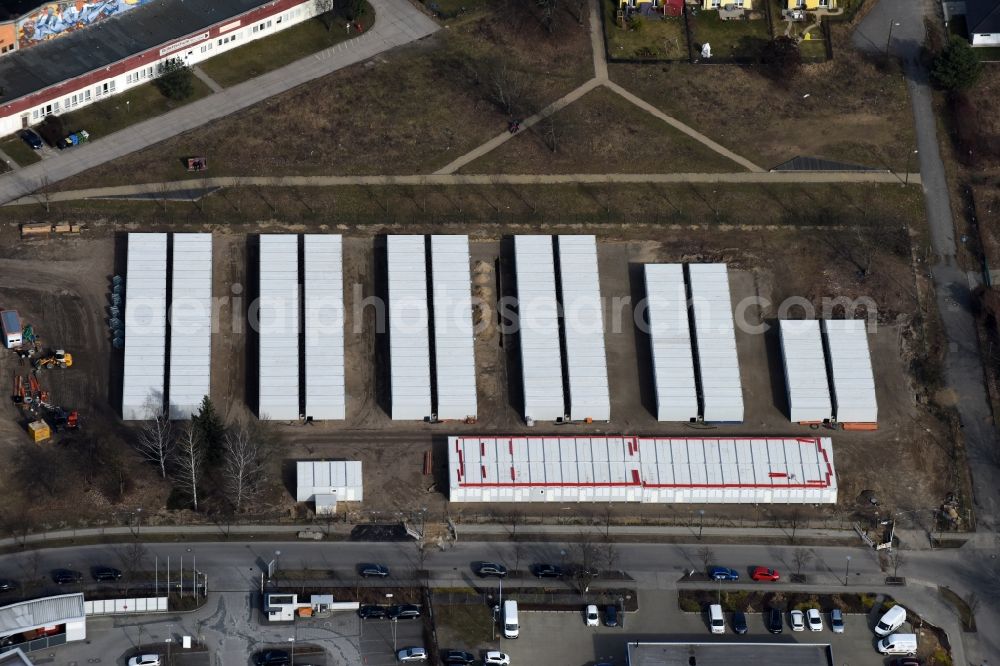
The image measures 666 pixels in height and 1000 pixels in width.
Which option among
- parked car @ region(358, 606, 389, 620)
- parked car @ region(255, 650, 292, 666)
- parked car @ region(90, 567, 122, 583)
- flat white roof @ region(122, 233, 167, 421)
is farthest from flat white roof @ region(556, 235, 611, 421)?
parked car @ region(90, 567, 122, 583)

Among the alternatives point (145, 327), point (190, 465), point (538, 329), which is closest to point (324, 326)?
point (145, 327)

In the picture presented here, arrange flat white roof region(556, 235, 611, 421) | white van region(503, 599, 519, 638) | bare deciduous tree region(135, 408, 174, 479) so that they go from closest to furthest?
1. white van region(503, 599, 519, 638)
2. bare deciduous tree region(135, 408, 174, 479)
3. flat white roof region(556, 235, 611, 421)

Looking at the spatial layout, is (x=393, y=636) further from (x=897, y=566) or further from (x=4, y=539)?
(x=897, y=566)

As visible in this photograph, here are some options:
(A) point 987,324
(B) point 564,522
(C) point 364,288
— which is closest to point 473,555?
(B) point 564,522

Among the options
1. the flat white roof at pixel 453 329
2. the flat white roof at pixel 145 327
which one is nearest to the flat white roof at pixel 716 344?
the flat white roof at pixel 453 329

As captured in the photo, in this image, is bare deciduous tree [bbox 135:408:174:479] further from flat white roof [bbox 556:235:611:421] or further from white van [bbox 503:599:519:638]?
flat white roof [bbox 556:235:611:421]

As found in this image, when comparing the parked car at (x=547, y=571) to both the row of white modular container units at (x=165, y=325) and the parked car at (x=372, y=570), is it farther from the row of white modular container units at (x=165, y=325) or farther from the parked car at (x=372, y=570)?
the row of white modular container units at (x=165, y=325)

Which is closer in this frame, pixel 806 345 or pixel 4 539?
pixel 4 539
